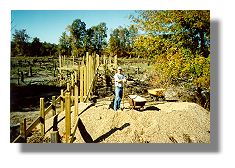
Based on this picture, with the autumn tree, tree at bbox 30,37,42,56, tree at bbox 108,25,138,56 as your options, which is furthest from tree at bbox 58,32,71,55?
the autumn tree

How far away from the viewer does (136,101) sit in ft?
16.9

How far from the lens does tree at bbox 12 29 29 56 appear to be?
495 centimetres

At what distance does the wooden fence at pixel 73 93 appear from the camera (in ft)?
15.6

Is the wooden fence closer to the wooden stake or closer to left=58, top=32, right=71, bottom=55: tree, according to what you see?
the wooden stake

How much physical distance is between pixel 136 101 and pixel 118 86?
14.1 inches

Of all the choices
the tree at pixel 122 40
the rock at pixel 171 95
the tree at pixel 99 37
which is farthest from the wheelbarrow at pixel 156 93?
the tree at pixel 99 37

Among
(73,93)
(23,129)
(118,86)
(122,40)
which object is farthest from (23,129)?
(122,40)

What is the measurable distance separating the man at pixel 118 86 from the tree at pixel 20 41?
4.48ft

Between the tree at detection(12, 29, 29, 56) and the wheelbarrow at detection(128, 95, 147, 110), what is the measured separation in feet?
5.42

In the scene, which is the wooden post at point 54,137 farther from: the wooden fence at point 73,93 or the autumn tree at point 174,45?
the autumn tree at point 174,45

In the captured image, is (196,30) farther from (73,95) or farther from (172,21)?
(73,95)

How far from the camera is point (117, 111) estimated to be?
17.2 ft
